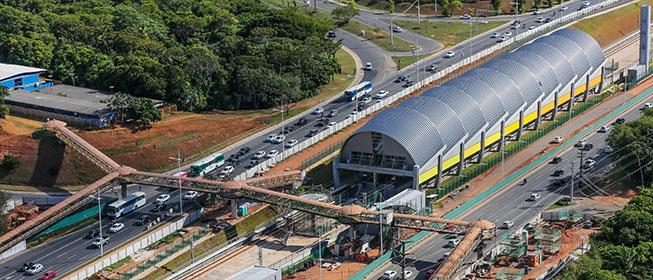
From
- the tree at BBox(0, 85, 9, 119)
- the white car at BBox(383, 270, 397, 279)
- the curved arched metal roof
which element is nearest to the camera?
the white car at BBox(383, 270, 397, 279)

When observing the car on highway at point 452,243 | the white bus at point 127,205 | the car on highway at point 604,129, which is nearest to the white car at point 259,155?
the white bus at point 127,205

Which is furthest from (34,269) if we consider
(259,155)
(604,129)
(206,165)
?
(604,129)

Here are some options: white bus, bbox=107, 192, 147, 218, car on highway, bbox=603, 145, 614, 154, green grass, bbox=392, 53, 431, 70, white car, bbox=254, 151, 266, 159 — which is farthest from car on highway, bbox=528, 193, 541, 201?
green grass, bbox=392, 53, 431, 70

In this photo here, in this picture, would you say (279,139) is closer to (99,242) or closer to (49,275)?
(99,242)

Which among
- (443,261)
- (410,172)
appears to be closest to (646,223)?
(443,261)

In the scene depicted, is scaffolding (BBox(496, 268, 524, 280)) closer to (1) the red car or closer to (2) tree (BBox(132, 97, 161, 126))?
Answer: (1) the red car

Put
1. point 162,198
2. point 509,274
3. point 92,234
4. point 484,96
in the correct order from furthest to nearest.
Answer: point 484,96 < point 162,198 < point 92,234 < point 509,274
